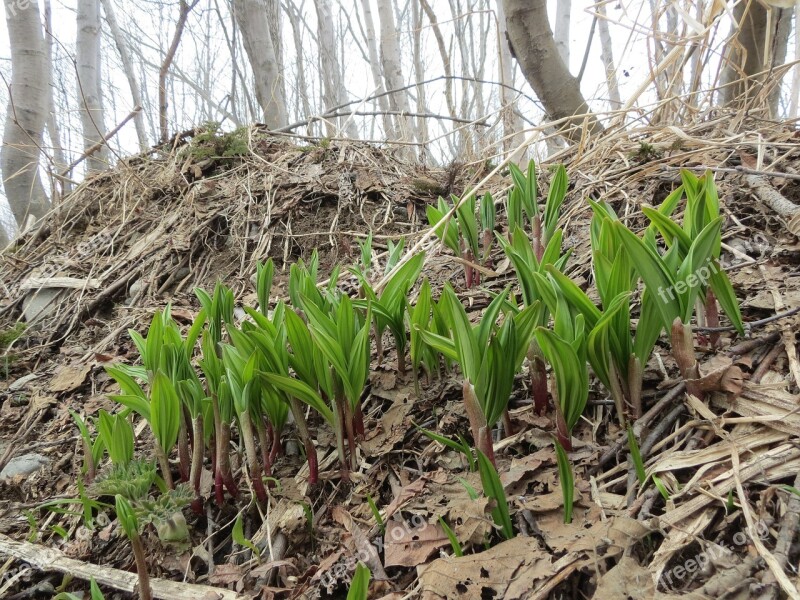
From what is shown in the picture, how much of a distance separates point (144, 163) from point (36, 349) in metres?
1.85

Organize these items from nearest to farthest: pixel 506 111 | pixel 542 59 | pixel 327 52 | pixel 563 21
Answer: pixel 542 59, pixel 506 111, pixel 563 21, pixel 327 52

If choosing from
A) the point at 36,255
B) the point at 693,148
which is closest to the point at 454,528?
the point at 693,148

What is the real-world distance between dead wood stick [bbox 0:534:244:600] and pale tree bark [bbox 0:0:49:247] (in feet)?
15.0

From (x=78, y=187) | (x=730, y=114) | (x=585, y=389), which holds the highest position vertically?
(x=78, y=187)

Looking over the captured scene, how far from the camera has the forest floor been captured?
908mm

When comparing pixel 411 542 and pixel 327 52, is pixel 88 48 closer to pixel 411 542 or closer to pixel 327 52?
pixel 327 52

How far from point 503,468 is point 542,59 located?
305 centimetres

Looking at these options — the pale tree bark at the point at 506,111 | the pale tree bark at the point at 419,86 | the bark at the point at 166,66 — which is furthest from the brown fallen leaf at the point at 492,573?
the pale tree bark at the point at 419,86

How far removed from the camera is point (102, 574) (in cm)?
129

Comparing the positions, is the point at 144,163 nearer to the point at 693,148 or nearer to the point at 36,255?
the point at 36,255

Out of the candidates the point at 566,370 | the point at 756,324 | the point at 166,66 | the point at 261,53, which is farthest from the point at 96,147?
the point at 756,324

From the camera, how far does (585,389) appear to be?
1.16m

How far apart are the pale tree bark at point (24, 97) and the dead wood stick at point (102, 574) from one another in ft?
15.0

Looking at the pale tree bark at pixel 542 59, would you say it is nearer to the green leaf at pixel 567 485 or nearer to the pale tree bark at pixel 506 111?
the pale tree bark at pixel 506 111
